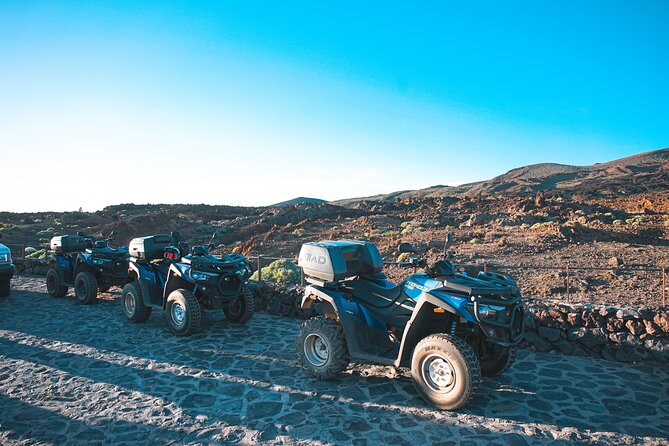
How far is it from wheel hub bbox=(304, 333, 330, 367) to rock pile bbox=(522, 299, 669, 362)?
10.2ft

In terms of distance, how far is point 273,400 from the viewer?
15.8 feet

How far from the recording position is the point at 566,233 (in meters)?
19.8

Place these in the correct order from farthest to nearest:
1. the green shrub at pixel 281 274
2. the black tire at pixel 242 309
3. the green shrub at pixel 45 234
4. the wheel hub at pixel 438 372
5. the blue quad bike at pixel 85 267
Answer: the green shrub at pixel 45 234, the green shrub at pixel 281 274, the blue quad bike at pixel 85 267, the black tire at pixel 242 309, the wheel hub at pixel 438 372

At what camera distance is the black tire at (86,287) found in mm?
10039

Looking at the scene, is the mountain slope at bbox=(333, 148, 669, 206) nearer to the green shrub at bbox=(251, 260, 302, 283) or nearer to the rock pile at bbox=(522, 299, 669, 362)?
the green shrub at bbox=(251, 260, 302, 283)

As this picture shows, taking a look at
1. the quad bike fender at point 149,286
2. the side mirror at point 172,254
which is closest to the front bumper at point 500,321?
the side mirror at point 172,254

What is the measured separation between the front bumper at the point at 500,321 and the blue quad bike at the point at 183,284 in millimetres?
4493

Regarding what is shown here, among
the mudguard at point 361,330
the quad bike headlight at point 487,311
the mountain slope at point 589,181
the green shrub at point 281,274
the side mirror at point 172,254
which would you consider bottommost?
the green shrub at point 281,274

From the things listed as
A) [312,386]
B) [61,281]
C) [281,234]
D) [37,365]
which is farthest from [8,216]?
[312,386]

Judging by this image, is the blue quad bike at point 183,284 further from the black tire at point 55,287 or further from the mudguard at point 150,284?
the black tire at point 55,287

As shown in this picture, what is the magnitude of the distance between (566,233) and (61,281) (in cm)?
1905

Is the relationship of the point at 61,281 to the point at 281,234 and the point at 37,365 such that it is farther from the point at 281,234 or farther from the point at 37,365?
the point at 281,234

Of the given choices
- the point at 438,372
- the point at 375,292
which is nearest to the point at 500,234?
the point at 375,292

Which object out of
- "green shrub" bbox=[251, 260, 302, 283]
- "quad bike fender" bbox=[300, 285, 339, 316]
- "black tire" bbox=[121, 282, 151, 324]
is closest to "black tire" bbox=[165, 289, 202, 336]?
"black tire" bbox=[121, 282, 151, 324]
